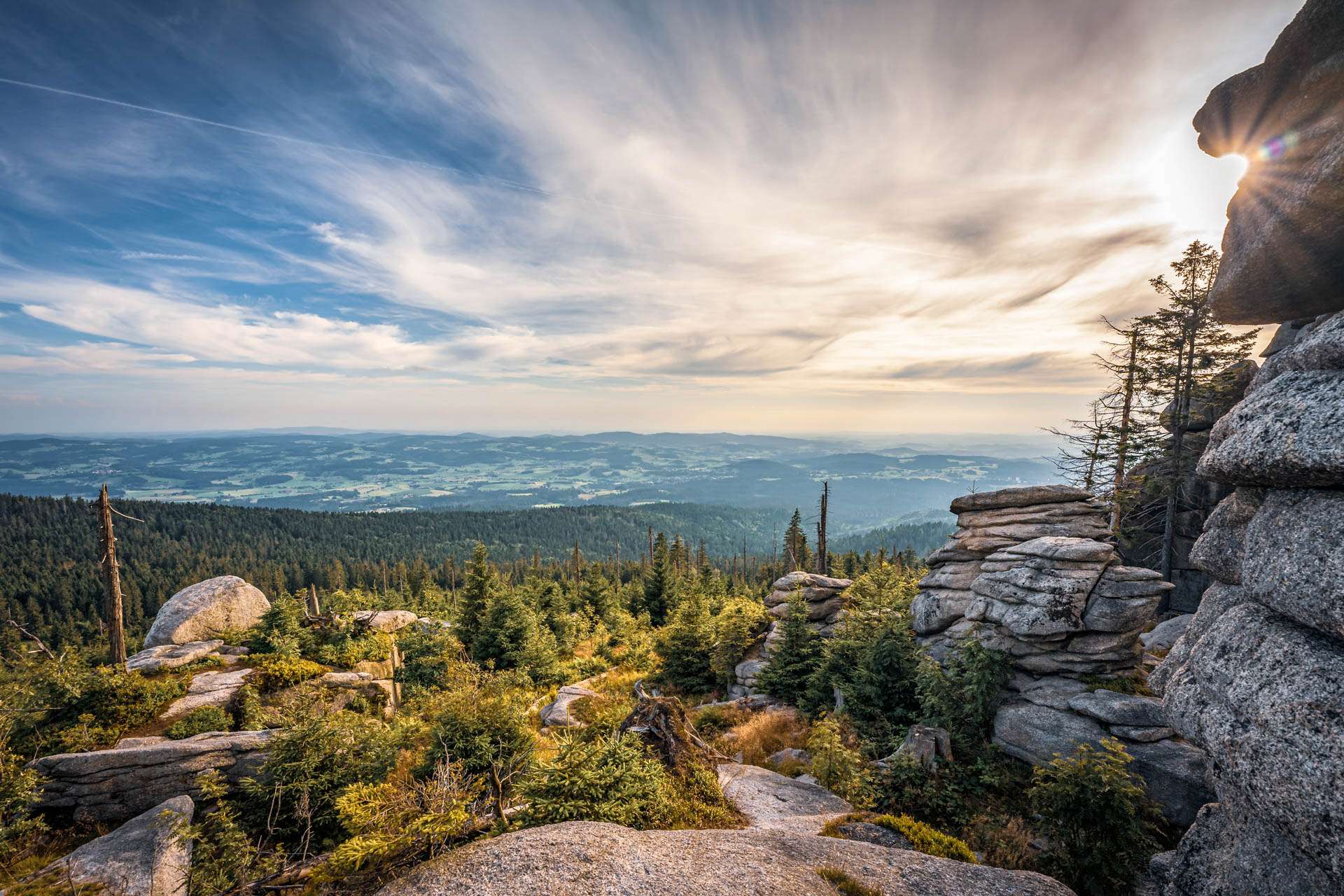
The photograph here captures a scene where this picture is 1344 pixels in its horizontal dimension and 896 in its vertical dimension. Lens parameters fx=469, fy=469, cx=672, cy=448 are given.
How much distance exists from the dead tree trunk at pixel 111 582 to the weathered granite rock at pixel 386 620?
974 centimetres

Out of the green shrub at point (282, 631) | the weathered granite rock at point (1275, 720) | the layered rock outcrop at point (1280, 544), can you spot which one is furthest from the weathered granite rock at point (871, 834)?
the green shrub at point (282, 631)

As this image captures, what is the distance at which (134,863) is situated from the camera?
9.00m

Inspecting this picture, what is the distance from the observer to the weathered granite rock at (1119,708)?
12.1 meters

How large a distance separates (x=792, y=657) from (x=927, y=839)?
1164 cm

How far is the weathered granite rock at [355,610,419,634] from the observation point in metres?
27.0

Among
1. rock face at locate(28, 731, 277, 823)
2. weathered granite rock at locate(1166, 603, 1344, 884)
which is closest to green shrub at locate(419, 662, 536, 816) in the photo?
rock face at locate(28, 731, 277, 823)

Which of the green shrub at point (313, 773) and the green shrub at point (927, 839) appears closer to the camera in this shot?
the green shrub at point (927, 839)

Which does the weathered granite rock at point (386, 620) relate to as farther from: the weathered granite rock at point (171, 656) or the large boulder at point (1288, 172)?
the large boulder at point (1288, 172)

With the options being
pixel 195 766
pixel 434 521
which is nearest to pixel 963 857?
pixel 195 766

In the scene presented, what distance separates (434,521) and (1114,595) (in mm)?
206214

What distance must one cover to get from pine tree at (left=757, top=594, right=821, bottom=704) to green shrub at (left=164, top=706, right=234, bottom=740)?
20.0 meters

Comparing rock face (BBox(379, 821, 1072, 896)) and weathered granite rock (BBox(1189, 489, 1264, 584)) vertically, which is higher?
weathered granite rock (BBox(1189, 489, 1264, 584))

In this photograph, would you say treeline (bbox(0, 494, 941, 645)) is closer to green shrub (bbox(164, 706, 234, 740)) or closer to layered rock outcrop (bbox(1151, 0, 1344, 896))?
green shrub (bbox(164, 706, 234, 740))

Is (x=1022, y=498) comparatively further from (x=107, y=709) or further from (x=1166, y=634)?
(x=107, y=709)
